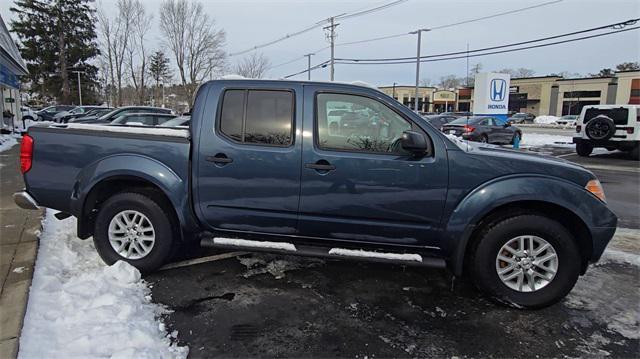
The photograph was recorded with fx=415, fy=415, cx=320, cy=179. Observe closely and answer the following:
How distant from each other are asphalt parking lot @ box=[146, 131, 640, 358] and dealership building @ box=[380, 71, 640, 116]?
67481 mm

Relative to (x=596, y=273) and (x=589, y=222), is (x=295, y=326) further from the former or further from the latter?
(x=596, y=273)

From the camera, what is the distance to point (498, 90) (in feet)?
A: 74.1

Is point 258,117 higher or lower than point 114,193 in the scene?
higher

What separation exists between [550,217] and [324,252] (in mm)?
1959

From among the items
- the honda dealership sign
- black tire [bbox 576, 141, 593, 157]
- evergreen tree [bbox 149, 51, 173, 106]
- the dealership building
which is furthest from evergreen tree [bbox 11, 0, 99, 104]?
black tire [bbox 576, 141, 593, 157]

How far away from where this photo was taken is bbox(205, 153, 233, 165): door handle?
3.72 meters

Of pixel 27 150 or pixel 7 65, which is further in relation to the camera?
pixel 7 65

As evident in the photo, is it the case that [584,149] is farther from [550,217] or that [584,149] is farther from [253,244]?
[253,244]

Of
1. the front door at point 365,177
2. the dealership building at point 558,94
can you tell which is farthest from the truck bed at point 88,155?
the dealership building at point 558,94

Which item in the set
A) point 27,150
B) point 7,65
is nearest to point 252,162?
point 27,150

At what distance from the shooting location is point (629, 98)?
62.1 meters

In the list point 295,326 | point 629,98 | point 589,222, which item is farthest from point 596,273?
point 629,98

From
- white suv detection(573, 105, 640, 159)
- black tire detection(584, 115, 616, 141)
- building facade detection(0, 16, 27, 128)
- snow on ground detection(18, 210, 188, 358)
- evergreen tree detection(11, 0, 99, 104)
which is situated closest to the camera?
snow on ground detection(18, 210, 188, 358)

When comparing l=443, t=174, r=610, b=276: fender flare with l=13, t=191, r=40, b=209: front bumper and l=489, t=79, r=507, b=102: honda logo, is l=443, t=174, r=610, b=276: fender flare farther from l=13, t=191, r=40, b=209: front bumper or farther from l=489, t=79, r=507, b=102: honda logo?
l=489, t=79, r=507, b=102: honda logo
